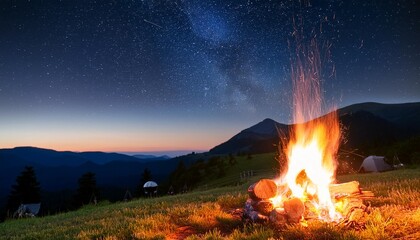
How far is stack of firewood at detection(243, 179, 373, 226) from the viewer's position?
822 centimetres

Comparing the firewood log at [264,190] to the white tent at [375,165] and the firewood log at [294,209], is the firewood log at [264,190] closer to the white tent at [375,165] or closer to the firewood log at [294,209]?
the firewood log at [294,209]

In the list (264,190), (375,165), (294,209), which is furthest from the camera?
(375,165)

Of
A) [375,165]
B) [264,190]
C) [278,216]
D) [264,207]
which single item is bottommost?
[375,165]

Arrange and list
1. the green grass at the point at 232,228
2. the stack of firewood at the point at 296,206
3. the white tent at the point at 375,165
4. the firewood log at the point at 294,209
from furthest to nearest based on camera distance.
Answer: the white tent at the point at 375,165, the firewood log at the point at 294,209, the stack of firewood at the point at 296,206, the green grass at the point at 232,228

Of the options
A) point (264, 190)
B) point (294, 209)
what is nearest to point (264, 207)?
point (264, 190)

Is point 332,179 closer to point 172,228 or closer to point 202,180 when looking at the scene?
point 172,228

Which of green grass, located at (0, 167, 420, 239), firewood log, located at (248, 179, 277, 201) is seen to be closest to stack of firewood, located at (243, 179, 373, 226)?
firewood log, located at (248, 179, 277, 201)

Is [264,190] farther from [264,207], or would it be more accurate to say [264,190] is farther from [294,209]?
[294,209]

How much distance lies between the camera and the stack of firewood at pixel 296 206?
822 centimetres

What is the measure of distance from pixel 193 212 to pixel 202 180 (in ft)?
274

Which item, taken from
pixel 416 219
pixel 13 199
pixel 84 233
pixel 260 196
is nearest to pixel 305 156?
pixel 260 196

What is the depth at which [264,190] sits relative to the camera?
31.5 ft

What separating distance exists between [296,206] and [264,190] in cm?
121

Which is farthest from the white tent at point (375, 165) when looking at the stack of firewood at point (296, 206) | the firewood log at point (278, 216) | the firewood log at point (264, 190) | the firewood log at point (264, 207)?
the firewood log at point (278, 216)
